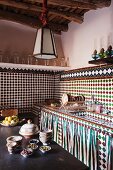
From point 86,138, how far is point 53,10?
222cm

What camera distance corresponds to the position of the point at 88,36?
355 cm

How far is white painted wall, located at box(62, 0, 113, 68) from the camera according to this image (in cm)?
307

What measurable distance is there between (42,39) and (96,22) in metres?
1.86

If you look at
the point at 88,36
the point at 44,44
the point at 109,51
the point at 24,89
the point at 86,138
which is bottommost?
the point at 86,138

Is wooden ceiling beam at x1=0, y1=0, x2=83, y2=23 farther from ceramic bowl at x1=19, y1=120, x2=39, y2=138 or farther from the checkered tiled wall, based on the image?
ceramic bowl at x1=19, y1=120, x2=39, y2=138

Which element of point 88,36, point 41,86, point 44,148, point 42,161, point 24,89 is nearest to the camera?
point 42,161

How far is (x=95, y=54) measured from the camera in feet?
10.2

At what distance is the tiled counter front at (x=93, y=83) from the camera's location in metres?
2.97

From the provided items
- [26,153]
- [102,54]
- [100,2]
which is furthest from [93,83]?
[26,153]

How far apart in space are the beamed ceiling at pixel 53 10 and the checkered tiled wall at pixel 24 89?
3.79ft

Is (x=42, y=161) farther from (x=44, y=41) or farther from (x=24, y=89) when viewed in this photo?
(x=24, y=89)

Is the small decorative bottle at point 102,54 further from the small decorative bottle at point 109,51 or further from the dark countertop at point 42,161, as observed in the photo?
the dark countertop at point 42,161

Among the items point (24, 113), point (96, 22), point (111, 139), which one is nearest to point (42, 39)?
point (111, 139)

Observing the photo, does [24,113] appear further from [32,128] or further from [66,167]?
[66,167]
